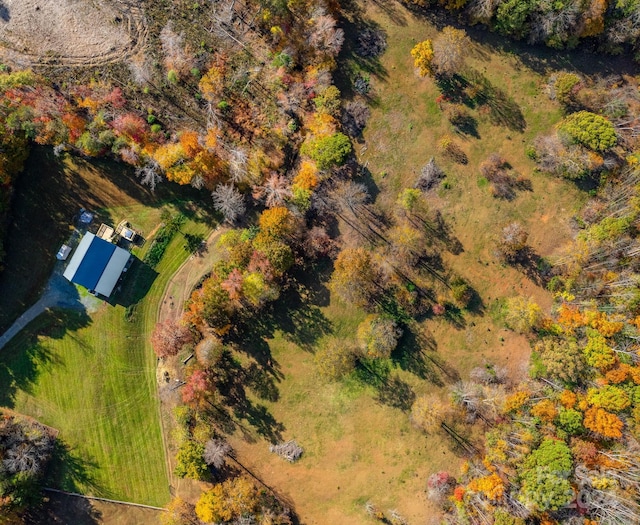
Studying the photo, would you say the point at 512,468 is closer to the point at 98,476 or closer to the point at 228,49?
the point at 98,476

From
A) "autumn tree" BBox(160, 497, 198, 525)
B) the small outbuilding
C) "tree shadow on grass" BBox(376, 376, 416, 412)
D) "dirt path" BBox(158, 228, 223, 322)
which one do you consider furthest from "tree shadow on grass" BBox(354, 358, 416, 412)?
the small outbuilding

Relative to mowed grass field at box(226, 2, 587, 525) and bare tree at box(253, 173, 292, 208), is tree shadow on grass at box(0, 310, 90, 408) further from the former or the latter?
bare tree at box(253, 173, 292, 208)

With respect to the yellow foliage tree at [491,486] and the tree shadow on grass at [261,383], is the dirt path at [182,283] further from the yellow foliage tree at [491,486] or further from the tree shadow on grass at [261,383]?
the yellow foliage tree at [491,486]

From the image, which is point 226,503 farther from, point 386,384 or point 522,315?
point 522,315

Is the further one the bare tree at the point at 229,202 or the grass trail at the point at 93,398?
the grass trail at the point at 93,398

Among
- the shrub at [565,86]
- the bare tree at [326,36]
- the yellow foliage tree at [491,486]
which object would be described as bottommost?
the yellow foliage tree at [491,486]

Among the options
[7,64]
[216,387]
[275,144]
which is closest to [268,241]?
[275,144]

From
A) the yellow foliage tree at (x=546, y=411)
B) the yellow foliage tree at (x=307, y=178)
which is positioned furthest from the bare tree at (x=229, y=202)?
the yellow foliage tree at (x=546, y=411)
